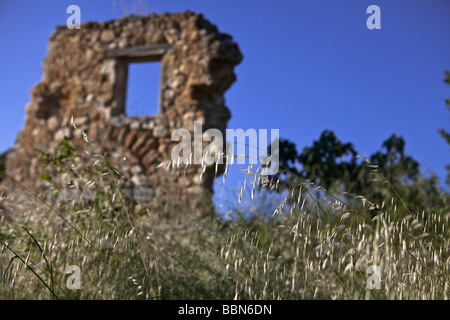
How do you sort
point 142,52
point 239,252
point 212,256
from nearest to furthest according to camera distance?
1. point 239,252
2. point 212,256
3. point 142,52

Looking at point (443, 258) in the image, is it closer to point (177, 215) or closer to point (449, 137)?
point (177, 215)

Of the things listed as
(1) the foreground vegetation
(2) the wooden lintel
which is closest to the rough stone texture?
(2) the wooden lintel

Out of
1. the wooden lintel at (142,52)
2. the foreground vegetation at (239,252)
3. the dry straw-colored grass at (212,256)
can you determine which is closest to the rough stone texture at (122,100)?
the wooden lintel at (142,52)

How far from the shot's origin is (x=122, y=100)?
708 centimetres

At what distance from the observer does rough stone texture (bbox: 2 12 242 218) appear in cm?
642

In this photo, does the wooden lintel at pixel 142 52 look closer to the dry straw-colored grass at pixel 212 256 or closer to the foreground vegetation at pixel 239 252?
the foreground vegetation at pixel 239 252

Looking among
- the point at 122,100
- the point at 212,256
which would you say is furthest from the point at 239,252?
the point at 122,100

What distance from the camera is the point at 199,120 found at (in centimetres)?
633

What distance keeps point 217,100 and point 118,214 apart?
4200 mm

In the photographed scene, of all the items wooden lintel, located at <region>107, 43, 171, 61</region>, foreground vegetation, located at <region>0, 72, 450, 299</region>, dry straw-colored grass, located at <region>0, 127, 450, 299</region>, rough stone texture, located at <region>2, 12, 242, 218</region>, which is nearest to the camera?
foreground vegetation, located at <region>0, 72, 450, 299</region>

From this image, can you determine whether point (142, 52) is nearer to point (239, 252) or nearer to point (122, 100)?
point (122, 100)

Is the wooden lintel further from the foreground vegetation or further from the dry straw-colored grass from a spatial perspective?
the dry straw-colored grass
